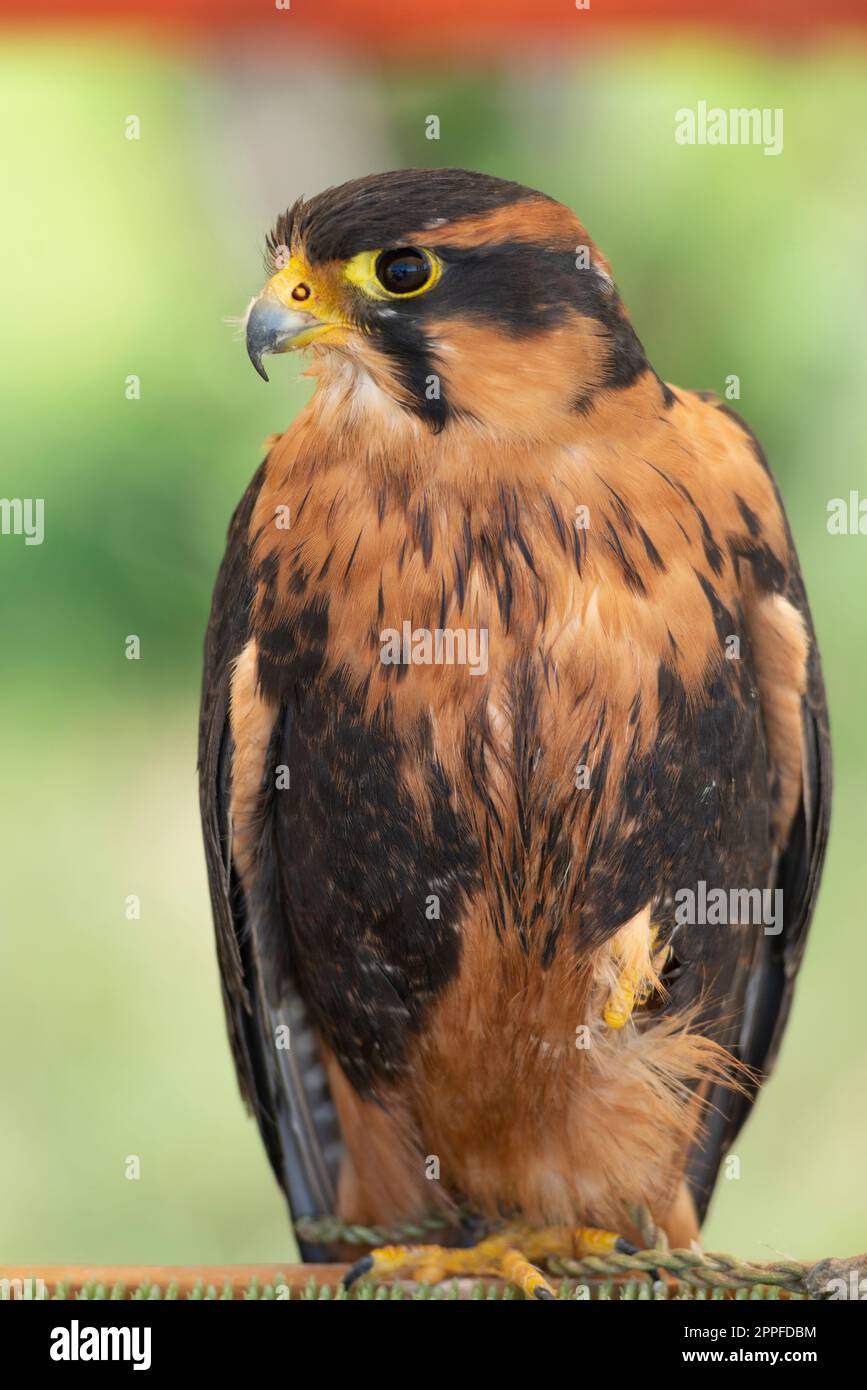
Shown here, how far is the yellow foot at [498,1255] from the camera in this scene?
219cm

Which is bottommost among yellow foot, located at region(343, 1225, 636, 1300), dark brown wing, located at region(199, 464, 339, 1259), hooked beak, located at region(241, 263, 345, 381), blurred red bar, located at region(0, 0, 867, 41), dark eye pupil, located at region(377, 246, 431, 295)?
yellow foot, located at region(343, 1225, 636, 1300)

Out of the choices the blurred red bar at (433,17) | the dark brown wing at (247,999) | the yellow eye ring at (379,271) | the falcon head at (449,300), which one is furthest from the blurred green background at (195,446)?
the yellow eye ring at (379,271)

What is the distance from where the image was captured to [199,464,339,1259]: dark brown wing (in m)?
2.11

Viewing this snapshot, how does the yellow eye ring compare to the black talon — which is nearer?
the yellow eye ring

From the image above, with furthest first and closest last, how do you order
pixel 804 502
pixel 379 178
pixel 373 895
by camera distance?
pixel 804 502 → pixel 373 895 → pixel 379 178

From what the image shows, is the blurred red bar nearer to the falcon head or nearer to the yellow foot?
the falcon head

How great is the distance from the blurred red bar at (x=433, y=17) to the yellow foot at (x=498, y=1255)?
7.46ft

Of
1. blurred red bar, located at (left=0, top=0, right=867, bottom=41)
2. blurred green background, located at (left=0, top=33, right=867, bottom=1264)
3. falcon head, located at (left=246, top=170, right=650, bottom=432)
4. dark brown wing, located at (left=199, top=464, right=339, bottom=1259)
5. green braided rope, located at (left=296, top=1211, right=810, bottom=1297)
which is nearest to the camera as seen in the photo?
falcon head, located at (left=246, top=170, right=650, bottom=432)

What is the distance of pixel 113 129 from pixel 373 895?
1914mm

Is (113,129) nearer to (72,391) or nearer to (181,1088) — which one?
(72,391)

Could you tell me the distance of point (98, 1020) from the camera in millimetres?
3154

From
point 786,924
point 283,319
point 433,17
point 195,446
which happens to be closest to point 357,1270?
point 786,924

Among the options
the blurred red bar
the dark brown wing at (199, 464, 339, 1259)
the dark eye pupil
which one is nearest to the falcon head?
the dark eye pupil

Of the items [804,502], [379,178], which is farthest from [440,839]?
[804,502]
